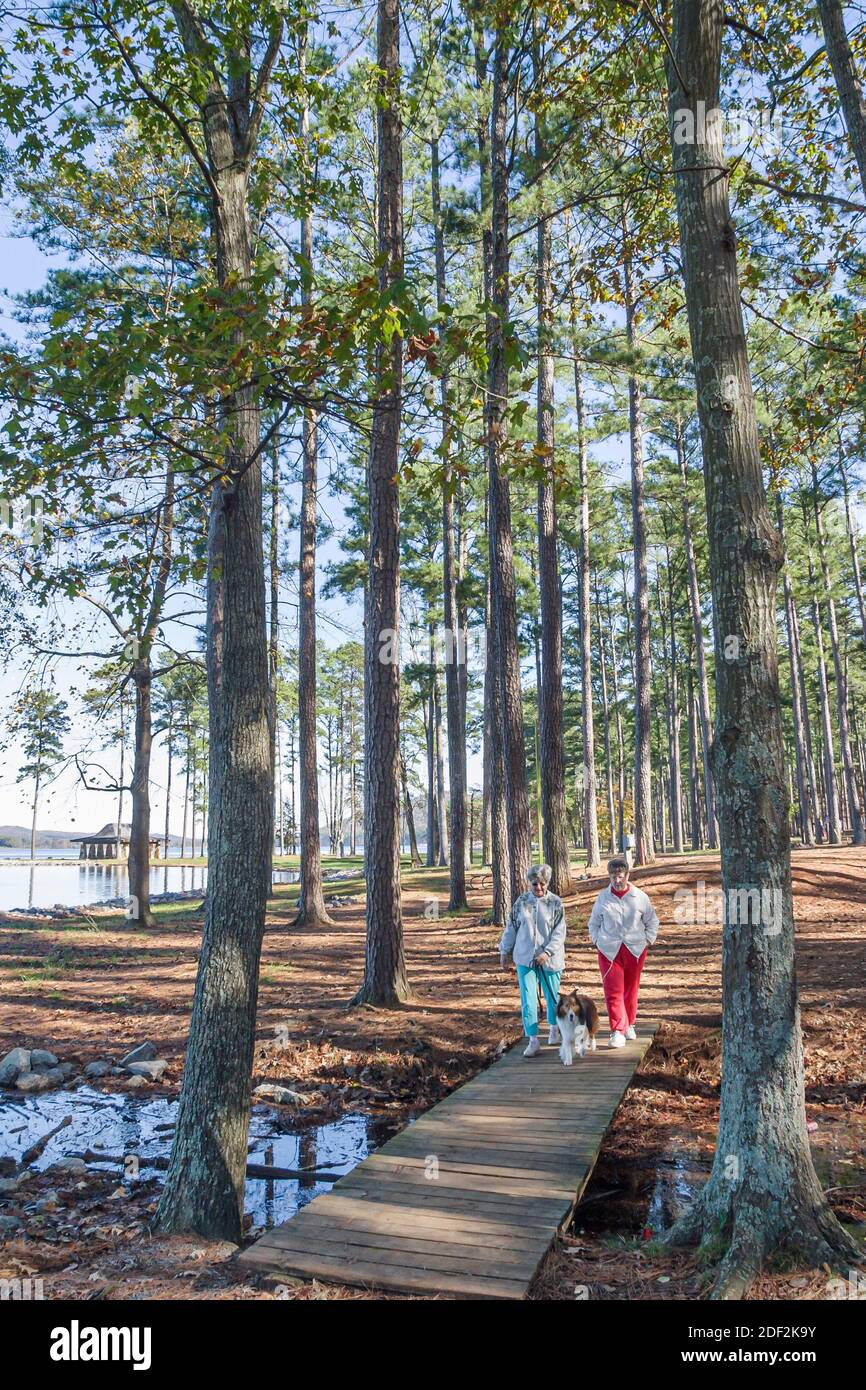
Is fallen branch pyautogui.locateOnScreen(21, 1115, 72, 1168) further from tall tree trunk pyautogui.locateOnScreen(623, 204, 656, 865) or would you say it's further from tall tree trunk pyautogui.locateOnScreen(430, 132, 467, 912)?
tall tree trunk pyautogui.locateOnScreen(623, 204, 656, 865)

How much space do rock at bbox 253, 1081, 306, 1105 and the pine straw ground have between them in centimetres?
19

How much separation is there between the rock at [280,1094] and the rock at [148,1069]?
1.21 m

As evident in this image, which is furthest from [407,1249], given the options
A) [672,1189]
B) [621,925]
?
[621,925]

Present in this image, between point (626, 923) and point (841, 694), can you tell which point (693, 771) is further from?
point (626, 923)

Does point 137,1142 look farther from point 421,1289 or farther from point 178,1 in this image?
point 178,1

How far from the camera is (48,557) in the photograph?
615 centimetres

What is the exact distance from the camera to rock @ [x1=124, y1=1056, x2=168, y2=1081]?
29.1 feet

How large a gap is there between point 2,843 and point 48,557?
191357mm

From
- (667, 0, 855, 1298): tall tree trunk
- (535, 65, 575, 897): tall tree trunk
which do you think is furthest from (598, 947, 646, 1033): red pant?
(535, 65, 575, 897): tall tree trunk

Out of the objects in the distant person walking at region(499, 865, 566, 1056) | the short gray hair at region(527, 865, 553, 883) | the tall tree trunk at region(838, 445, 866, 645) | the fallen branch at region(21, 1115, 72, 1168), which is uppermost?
the tall tree trunk at region(838, 445, 866, 645)

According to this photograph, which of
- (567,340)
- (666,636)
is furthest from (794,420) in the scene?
(666,636)

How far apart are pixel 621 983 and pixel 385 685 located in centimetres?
453

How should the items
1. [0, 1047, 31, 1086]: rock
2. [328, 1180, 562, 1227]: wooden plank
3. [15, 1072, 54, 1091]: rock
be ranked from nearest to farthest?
[328, 1180, 562, 1227]: wooden plank
[15, 1072, 54, 1091]: rock
[0, 1047, 31, 1086]: rock

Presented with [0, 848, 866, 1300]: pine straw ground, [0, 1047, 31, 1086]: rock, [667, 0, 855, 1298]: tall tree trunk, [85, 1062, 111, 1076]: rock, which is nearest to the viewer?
[667, 0, 855, 1298]: tall tree trunk
